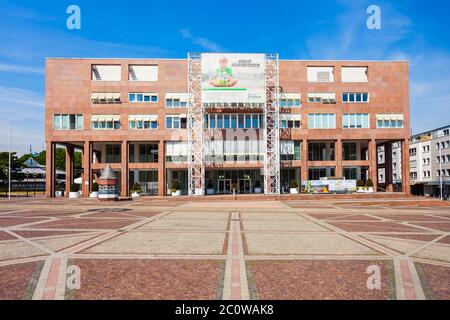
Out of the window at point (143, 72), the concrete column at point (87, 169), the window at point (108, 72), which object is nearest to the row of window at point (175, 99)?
the window at point (143, 72)

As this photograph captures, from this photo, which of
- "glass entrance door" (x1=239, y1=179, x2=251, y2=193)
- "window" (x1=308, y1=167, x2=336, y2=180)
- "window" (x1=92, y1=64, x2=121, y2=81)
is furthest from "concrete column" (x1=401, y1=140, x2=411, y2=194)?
"window" (x1=92, y1=64, x2=121, y2=81)

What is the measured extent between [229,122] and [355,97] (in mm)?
19300

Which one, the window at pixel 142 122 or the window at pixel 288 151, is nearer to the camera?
the window at pixel 142 122

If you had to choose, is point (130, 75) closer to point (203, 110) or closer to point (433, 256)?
point (203, 110)

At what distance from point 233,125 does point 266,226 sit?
34.8m

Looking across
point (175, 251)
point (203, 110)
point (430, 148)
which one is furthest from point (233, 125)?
point (430, 148)

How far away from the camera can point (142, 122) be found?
162 ft

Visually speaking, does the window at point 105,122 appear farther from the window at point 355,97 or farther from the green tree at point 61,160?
the green tree at point 61,160

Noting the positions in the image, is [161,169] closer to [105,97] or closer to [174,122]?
[174,122]

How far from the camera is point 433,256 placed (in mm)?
9367

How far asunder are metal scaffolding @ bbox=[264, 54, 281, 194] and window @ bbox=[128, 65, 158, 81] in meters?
16.7

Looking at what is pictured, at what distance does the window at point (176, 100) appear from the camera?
49188 millimetres

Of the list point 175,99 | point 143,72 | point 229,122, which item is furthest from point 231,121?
point 143,72

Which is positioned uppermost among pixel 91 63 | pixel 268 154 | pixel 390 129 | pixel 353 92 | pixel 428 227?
pixel 91 63
